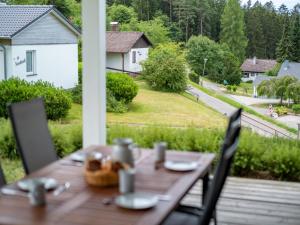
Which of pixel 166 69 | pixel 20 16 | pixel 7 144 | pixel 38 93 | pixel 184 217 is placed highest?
pixel 20 16

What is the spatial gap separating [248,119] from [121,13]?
5.60ft

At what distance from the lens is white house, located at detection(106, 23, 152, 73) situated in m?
4.79

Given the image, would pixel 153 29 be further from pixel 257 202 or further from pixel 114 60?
pixel 257 202

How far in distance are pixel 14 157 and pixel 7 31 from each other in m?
1.40

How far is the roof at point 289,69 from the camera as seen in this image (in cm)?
447

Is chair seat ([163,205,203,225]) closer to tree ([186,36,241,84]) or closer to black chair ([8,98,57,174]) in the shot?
black chair ([8,98,57,174])

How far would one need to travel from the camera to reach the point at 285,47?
4441 millimetres

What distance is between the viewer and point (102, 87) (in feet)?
13.7

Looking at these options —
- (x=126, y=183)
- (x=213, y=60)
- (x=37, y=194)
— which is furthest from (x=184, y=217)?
(x=213, y=60)

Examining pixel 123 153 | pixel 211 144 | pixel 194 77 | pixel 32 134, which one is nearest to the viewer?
pixel 123 153

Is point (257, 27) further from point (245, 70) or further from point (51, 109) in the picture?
point (51, 109)

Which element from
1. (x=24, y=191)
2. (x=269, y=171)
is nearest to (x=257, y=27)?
(x=269, y=171)

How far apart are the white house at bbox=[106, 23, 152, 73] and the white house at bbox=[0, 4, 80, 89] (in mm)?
444

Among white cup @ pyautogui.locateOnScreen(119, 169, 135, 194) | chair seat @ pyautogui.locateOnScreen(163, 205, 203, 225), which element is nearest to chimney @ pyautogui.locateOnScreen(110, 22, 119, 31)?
chair seat @ pyautogui.locateOnScreen(163, 205, 203, 225)
